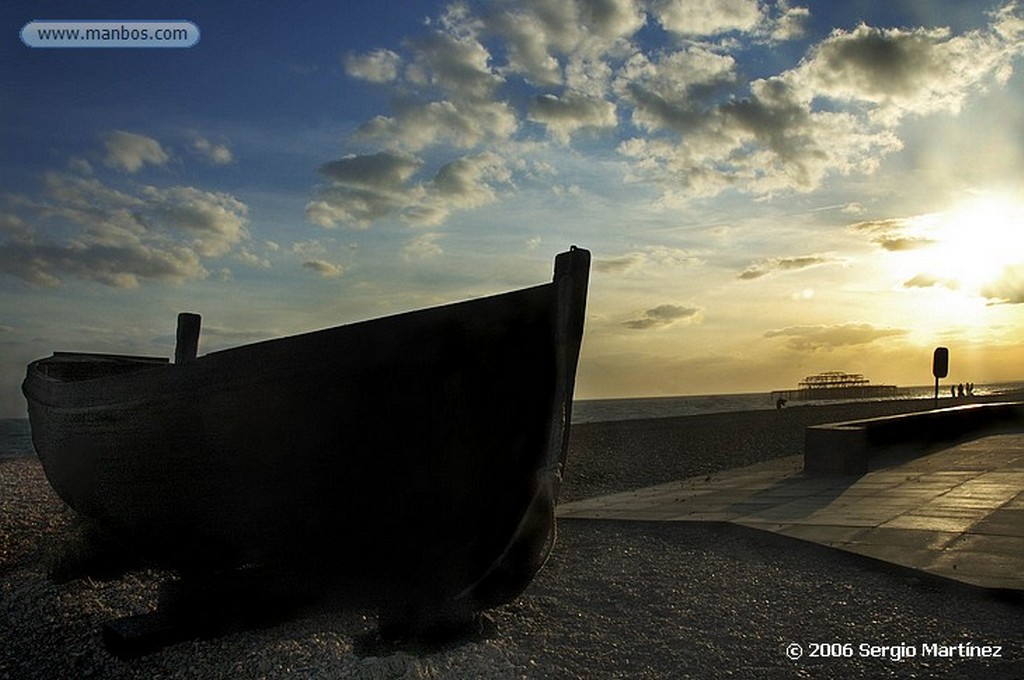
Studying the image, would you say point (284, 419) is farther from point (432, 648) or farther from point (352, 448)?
point (432, 648)

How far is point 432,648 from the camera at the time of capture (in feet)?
12.7

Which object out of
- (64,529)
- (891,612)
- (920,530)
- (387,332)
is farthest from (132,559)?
(920,530)

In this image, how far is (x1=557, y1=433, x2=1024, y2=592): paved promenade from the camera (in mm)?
5363

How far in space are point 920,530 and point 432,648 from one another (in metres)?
4.37

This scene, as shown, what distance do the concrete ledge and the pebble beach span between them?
391 cm

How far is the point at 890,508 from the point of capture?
7168mm

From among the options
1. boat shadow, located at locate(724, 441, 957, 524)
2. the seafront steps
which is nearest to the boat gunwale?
the seafront steps

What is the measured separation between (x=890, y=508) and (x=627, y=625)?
403cm

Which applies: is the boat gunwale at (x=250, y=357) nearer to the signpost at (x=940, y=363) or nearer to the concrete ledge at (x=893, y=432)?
the concrete ledge at (x=893, y=432)

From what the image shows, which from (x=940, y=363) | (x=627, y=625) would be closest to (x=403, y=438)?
(x=627, y=625)

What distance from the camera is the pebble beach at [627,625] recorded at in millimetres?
3742

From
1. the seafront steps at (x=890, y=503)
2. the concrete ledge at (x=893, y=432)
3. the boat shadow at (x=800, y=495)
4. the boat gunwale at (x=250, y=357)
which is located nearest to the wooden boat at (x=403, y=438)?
the boat gunwale at (x=250, y=357)

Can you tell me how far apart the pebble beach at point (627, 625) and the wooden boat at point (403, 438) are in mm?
445

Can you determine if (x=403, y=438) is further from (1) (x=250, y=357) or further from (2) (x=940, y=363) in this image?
(2) (x=940, y=363)
